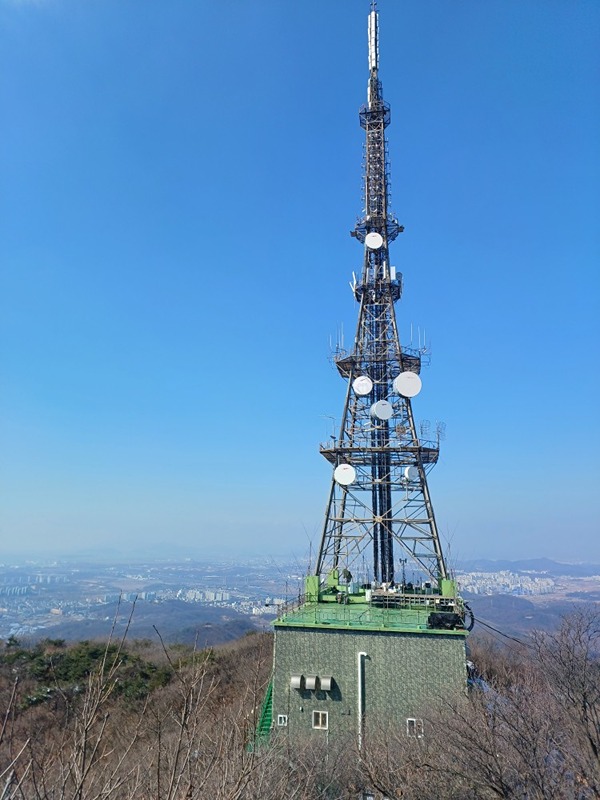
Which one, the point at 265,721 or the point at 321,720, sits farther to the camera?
the point at 265,721

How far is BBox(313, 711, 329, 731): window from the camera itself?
488 inches

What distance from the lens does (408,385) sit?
20.0 metres

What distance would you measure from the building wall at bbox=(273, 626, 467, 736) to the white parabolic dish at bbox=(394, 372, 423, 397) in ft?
31.8

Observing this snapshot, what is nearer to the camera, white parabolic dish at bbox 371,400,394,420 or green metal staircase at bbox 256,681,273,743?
green metal staircase at bbox 256,681,273,743

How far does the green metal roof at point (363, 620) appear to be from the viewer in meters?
12.5

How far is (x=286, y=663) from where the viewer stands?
12.9 meters

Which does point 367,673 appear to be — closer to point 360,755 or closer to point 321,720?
point 321,720

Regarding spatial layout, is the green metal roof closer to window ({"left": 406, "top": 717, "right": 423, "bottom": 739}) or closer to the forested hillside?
the forested hillside

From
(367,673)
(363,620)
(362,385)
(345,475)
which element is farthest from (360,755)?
(362,385)

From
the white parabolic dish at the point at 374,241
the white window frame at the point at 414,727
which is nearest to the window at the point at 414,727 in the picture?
the white window frame at the point at 414,727

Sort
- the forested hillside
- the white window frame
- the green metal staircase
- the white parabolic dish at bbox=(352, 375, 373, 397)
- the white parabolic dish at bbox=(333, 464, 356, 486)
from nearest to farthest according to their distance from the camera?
the forested hillside < the white window frame < the green metal staircase < the white parabolic dish at bbox=(333, 464, 356, 486) < the white parabolic dish at bbox=(352, 375, 373, 397)

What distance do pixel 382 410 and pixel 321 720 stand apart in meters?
10.9

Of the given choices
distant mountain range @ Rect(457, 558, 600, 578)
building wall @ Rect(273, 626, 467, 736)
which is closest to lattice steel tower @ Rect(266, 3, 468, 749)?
building wall @ Rect(273, 626, 467, 736)

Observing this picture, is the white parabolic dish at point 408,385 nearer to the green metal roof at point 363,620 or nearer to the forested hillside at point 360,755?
the green metal roof at point 363,620
